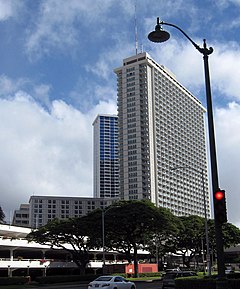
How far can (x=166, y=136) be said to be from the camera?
17838 centimetres

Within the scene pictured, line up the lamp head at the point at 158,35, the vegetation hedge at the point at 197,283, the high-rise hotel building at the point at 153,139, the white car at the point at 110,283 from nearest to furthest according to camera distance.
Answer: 1. the lamp head at the point at 158,35
2. the vegetation hedge at the point at 197,283
3. the white car at the point at 110,283
4. the high-rise hotel building at the point at 153,139

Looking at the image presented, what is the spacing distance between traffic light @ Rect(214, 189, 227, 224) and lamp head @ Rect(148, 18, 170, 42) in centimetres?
590

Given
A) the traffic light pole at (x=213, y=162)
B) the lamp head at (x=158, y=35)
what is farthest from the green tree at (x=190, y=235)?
the lamp head at (x=158, y=35)

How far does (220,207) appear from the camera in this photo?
14.4 metres

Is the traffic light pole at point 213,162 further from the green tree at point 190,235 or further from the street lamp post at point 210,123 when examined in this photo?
the green tree at point 190,235

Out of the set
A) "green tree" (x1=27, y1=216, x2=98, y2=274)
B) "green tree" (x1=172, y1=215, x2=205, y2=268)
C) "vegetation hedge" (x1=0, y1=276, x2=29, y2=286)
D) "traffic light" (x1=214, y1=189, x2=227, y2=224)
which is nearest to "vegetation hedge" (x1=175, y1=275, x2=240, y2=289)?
"traffic light" (x1=214, y1=189, x2=227, y2=224)

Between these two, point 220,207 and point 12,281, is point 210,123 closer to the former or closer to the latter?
point 220,207

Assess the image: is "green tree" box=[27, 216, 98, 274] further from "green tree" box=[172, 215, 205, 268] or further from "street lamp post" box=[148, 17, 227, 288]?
"street lamp post" box=[148, 17, 227, 288]

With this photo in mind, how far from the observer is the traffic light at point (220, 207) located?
562 inches

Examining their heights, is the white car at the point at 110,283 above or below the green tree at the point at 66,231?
below

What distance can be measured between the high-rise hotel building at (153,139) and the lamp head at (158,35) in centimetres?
14106

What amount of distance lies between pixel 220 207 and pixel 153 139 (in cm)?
15464

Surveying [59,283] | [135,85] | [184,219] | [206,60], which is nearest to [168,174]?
[135,85]

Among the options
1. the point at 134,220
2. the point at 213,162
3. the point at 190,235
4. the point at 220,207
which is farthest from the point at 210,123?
the point at 190,235
